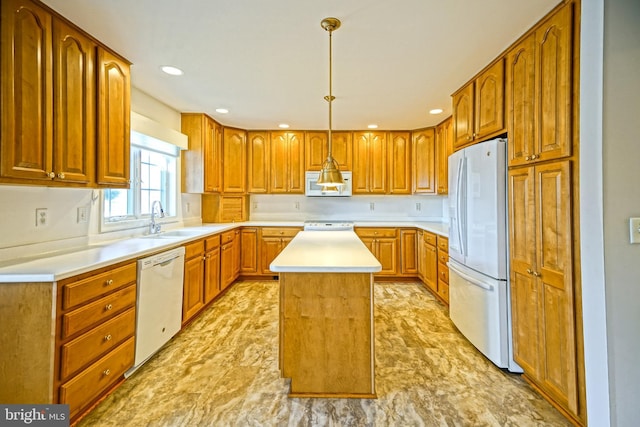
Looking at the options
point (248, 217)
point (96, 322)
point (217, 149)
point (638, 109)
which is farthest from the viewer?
point (248, 217)

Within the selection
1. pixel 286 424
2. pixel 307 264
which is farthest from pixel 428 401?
pixel 307 264

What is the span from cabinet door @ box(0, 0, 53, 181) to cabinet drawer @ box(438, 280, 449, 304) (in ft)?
11.7

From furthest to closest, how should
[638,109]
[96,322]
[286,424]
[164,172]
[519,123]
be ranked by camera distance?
[164,172]
[519,123]
[96,322]
[286,424]
[638,109]

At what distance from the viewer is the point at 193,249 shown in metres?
2.90

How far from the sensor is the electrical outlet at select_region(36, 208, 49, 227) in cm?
192

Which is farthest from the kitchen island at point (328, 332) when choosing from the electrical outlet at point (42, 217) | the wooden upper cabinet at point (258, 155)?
the wooden upper cabinet at point (258, 155)

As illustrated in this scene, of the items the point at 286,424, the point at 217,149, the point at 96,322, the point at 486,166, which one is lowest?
the point at 286,424

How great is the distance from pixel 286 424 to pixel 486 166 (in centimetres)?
216

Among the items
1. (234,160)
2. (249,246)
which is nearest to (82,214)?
(249,246)

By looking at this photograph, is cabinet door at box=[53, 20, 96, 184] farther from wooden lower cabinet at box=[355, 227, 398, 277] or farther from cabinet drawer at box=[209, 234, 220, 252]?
wooden lower cabinet at box=[355, 227, 398, 277]

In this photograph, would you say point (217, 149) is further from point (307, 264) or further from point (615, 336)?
point (615, 336)

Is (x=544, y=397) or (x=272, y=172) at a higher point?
(x=272, y=172)

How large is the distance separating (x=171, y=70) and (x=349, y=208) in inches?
128

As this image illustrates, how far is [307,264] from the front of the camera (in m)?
1.64
